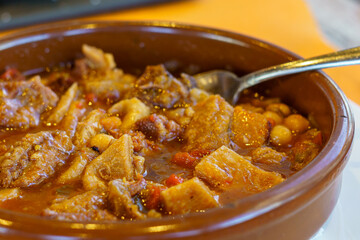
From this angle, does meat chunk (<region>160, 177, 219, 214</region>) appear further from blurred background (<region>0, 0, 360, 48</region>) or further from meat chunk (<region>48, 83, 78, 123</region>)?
blurred background (<region>0, 0, 360, 48</region>)

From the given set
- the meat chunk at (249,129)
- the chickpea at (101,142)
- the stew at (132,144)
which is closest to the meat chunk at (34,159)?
the stew at (132,144)

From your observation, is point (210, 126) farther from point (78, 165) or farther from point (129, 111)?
point (78, 165)

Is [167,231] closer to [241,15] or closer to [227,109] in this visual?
[227,109]

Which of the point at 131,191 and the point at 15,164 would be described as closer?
the point at 131,191

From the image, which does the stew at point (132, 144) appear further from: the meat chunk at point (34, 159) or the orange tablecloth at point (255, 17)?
the orange tablecloth at point (255, 17)

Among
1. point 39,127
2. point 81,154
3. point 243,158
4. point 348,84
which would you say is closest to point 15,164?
point 81,154

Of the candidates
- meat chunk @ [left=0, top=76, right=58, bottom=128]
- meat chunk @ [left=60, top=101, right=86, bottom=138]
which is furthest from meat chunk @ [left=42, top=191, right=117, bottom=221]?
meat chunk @ [left=0, top=76, right=58, bottom=128]
